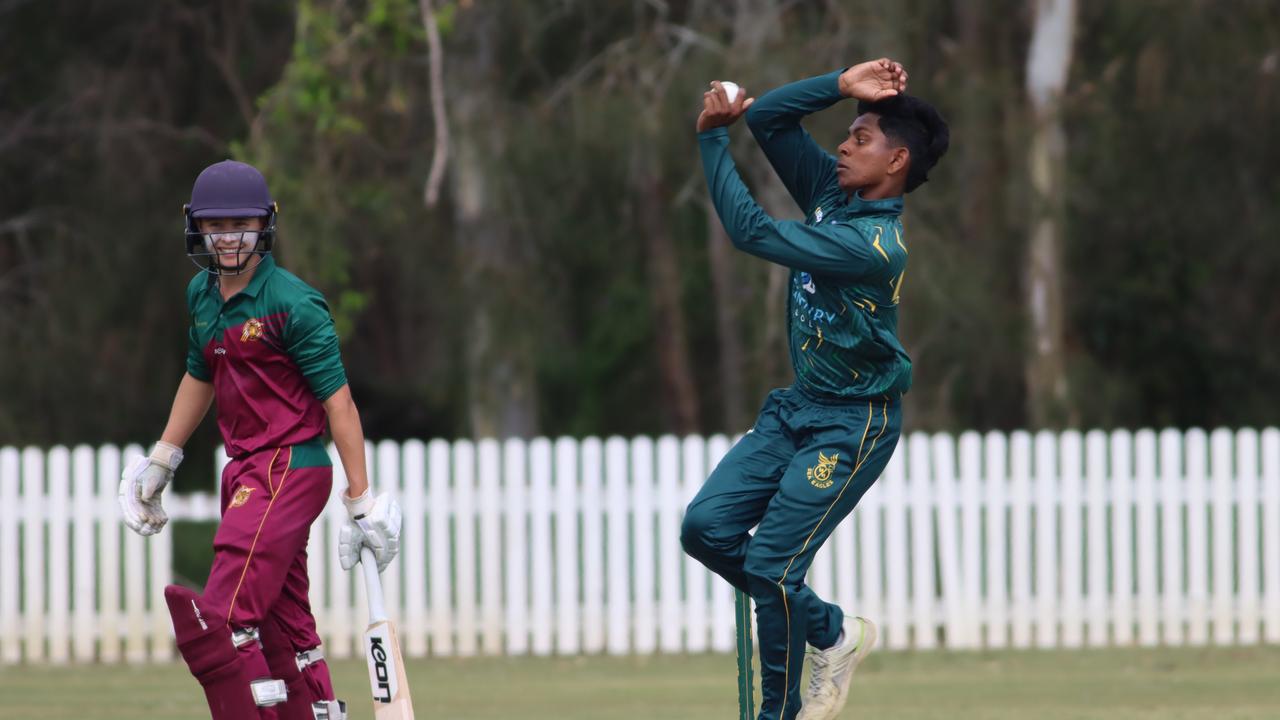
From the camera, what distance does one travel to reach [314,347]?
573 centimetres

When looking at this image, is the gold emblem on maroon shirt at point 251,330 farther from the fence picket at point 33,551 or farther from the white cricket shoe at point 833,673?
the fence picket at point 33,551

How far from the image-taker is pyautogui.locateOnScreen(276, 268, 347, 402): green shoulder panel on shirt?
18.7 feet

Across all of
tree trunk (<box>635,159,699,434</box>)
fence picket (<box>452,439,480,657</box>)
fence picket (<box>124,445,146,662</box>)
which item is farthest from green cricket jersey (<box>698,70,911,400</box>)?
tree trunk (<box>635,159,699,434</box>)

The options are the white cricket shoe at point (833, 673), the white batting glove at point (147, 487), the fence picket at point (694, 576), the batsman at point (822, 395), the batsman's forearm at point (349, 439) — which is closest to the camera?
the batsman's forearm at point (349, 439)

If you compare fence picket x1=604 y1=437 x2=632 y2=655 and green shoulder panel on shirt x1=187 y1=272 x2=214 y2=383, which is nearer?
green shoulder panel on shirt x1=187 y1=272 x2=214 y2=383

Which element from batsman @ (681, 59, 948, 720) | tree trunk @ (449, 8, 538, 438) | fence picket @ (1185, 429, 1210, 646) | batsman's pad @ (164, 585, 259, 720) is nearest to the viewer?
batsman's pad @ (164, 585, 259, 720)

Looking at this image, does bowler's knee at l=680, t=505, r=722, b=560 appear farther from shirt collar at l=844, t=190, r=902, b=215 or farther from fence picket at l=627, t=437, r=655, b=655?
fence picket at l=627, t=437, r=655, b=655

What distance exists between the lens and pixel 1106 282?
61.5 feet

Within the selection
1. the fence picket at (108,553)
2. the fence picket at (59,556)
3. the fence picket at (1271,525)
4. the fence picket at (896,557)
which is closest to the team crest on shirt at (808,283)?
the fence picket at (896,557)

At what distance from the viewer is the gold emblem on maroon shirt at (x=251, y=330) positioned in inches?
225

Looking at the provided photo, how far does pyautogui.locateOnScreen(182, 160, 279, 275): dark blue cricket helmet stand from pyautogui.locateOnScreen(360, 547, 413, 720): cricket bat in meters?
0.98

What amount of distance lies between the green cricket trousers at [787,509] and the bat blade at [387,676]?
3.26 ft

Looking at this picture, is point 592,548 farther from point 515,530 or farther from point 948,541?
point 948,541

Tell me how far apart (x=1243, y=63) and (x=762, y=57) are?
486 centimetres
